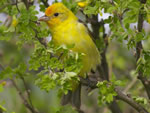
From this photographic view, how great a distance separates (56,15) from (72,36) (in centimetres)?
53

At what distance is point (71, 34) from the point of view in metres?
4.08

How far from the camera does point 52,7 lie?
421 cm

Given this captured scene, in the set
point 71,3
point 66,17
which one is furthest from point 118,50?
point 71,3

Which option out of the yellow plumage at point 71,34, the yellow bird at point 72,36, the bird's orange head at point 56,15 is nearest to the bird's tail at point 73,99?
the yellow bird at point 72,36

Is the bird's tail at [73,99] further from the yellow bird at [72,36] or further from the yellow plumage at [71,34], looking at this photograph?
the yellow plumage at [71,34]

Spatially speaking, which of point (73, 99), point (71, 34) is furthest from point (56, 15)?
point (73, 99)

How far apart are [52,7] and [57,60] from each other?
5.64ft

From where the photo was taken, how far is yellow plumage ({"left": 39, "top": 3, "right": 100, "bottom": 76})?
4.04m

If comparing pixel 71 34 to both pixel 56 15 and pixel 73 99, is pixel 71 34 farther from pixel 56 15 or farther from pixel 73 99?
pixel 73 99

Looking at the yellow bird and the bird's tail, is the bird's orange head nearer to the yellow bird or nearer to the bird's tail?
the yellow bird

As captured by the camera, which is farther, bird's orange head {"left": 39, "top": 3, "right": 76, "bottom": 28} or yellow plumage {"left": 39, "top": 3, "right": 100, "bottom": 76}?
bird's orange head {"left": 39, "top": 3, "right": 76, "bottom": 28}

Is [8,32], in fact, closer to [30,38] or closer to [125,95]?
[30,38]

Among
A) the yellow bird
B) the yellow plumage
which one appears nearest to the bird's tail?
the yellow bird

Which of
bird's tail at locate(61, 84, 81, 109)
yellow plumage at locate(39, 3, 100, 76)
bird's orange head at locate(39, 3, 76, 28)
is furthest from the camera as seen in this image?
bird's tail at locate(61, 84, 81, 109)
